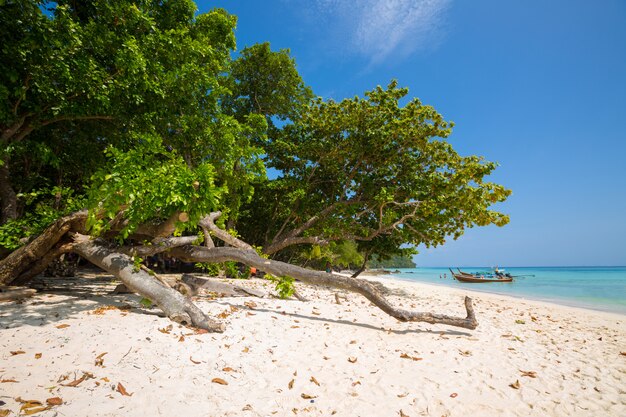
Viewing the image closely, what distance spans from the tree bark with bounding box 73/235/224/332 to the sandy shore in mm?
233

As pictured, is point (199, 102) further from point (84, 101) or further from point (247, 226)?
point (247, 226)

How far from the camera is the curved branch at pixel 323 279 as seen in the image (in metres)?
6.48

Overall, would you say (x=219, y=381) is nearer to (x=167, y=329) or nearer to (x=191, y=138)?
(x=167, y=329)

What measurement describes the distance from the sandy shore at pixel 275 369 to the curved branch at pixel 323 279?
1.27ft

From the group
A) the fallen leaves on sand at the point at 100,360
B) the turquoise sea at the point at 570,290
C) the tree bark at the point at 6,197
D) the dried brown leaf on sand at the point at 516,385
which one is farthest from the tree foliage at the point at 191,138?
the turquoise sea at the point at 570,290

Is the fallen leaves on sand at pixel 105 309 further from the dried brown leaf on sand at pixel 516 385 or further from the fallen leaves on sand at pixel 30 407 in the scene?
the dried brown leaf on sand at pixel 516 385

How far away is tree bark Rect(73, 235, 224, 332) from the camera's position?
4961 millimetres

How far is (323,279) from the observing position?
7039mm

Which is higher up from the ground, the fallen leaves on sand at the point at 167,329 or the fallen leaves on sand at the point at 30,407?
the fallen leaves on sand at the point at 167,329

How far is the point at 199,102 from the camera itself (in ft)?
34.3

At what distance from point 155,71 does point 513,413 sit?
10155 mm

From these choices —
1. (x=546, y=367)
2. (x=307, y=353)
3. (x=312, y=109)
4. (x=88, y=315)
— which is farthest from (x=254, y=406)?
(x=312, y=109)

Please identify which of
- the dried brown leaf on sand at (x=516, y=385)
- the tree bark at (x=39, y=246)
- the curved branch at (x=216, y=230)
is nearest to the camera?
the dried brown leaf on sand at (x=516, y=385)

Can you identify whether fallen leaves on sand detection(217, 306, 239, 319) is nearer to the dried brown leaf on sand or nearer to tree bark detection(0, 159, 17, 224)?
the dried brown leaf on sand
